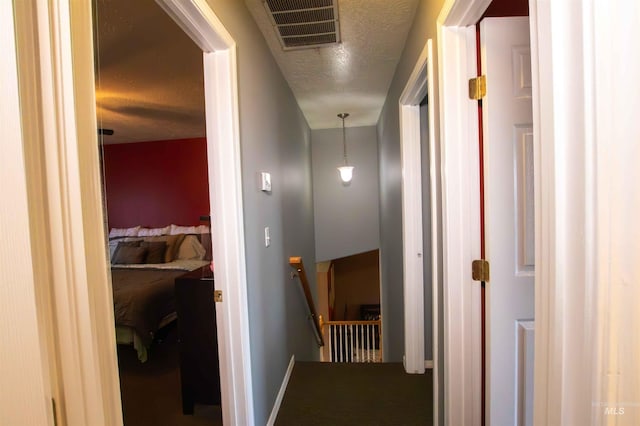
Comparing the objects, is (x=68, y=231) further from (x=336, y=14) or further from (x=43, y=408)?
(x=336, y=14)

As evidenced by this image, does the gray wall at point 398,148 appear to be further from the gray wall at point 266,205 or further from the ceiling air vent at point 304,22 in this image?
the gray wall at point 266,205

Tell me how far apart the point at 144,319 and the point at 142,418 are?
103 cm

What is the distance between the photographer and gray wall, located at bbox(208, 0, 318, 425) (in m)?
1.52

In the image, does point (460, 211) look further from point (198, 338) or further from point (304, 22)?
point (198, 338)

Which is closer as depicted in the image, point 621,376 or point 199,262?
point 621,376

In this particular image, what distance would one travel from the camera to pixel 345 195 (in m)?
4.54

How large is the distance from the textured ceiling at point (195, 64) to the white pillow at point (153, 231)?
5.68ft

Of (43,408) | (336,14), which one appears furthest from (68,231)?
(336,14)

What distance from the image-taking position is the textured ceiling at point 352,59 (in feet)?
5.66

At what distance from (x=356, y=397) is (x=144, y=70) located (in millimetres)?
3033

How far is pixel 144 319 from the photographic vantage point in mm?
2850

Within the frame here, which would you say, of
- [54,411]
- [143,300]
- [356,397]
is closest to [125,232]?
[143,300]

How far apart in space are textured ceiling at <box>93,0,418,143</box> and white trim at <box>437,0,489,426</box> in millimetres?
734

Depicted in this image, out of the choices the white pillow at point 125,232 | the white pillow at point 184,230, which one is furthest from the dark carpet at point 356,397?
the white pillow at point 125,232
